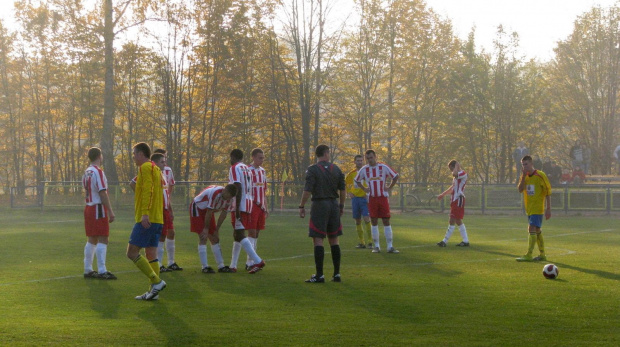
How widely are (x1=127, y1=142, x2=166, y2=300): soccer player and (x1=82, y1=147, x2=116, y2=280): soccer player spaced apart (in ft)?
6.48

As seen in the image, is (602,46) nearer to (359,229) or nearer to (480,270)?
(359,229)

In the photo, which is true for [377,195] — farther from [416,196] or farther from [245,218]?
[416,196]

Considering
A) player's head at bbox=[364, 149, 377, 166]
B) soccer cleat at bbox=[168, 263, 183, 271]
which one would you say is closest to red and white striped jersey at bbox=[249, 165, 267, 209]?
soccer cleat at bbox=[168, 263, 183, 271]

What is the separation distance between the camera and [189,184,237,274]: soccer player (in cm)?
1077

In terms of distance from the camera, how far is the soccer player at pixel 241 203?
11047 millimetres

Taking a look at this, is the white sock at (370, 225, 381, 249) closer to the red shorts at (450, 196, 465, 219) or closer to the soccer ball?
the red shorts at (450, 196, 465, 219)

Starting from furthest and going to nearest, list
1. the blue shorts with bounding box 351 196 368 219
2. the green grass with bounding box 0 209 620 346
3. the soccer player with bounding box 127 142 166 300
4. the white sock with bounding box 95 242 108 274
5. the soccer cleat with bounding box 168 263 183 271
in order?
the blue shorts with bounding box 351 196 368 219 < the soccer cleat with bounding box 168 263 183 271 < the white sock with bounding box 95 242 108 274 < the soccer player with bounding box 127 142 166 300 < the green grass with bounding box 0 209 620 346

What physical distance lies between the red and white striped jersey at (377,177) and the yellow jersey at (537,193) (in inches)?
110

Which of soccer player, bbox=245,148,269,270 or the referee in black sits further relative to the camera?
soccer player, bbox=245,148,269,270

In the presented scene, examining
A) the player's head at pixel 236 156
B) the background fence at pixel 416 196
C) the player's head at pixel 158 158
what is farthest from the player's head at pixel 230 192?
the background fence at pixel 416 196

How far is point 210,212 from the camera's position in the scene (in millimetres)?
10859

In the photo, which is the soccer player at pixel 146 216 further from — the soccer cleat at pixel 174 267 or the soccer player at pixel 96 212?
the soccer cleat at pixel 174 267

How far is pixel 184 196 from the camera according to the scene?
33469 millimetres

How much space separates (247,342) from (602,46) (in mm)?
46024
